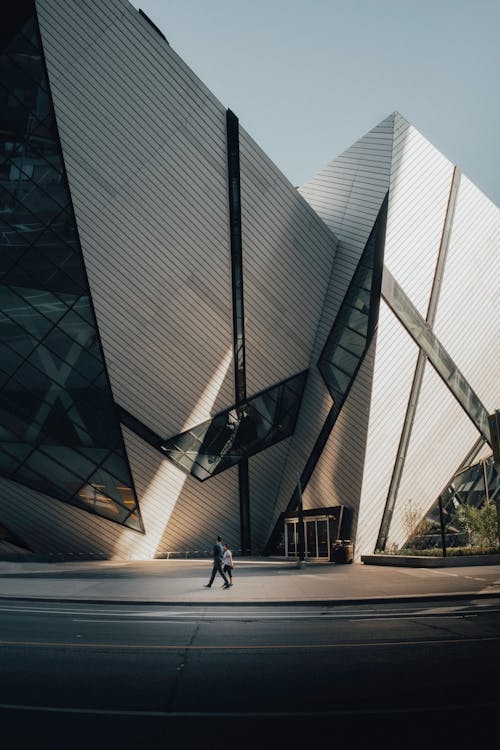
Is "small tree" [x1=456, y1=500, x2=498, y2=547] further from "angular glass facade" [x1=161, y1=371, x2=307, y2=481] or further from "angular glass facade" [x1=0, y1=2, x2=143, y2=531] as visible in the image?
"angular glass facade" [x1=0, y1=2, x2=143, y2=531]

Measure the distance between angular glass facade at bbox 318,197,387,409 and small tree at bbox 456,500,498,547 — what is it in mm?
7524

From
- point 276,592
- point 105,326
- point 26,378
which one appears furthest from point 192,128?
point 276,592

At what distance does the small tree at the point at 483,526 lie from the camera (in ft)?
73.4

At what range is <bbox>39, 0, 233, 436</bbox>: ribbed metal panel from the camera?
21.2 m

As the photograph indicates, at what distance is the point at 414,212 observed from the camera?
23938 millimetres

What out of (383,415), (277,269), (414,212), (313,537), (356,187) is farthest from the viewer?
(313,537)

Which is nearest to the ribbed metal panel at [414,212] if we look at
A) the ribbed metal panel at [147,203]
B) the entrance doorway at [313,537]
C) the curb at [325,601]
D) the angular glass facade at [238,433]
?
the ribbed metal panel at [147,203]

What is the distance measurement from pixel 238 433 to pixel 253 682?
2303 cm

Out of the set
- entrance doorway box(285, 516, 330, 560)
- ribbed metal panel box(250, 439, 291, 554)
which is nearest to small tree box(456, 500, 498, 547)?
entrance doorway box(285, 516, 330, 560)

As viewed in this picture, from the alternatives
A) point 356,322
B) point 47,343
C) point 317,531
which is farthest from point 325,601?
point 47,343

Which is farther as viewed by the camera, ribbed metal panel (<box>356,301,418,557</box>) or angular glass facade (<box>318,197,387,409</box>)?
angular glass facade (<box>318,197,387,409</box>)

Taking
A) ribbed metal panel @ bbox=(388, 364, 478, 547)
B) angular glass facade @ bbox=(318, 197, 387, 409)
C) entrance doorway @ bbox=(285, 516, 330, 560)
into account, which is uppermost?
angular glass facade @ bbox=(318, 197, 387, 409)

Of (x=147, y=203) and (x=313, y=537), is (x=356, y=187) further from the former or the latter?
(x=313, y=537)

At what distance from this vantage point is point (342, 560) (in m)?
24.3
